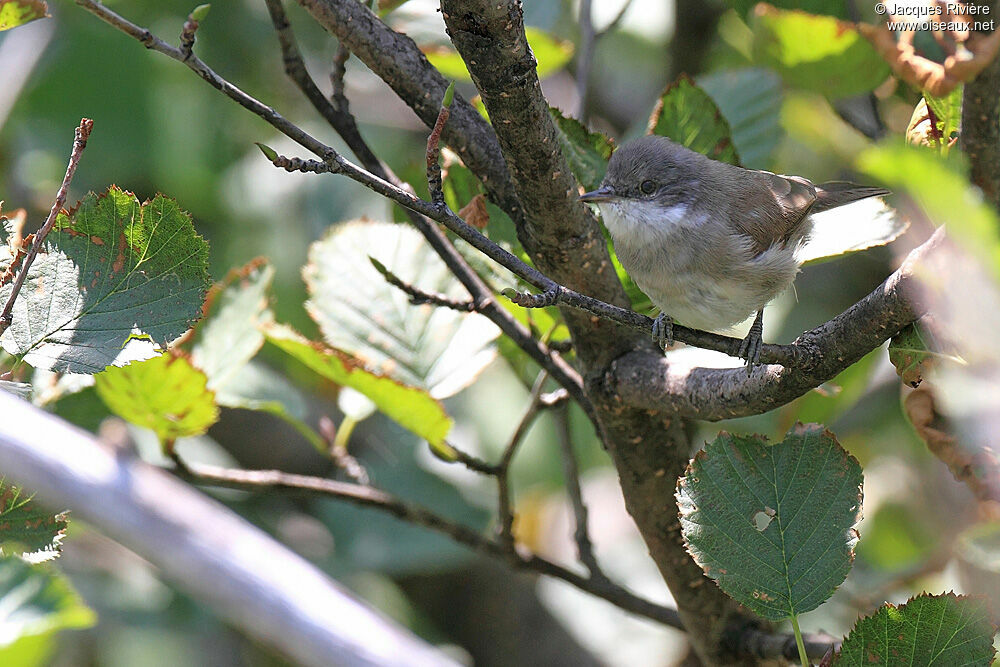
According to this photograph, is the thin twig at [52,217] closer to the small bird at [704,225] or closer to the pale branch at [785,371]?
the pale branch at [785,371]

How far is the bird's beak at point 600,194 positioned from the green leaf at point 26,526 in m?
1.07

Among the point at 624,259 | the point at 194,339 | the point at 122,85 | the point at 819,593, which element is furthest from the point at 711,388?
the point at 122,85

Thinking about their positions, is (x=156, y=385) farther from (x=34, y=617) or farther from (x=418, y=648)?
(x=418, y=648)

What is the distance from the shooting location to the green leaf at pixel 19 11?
3.67 feet

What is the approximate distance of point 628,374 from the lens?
1.31m

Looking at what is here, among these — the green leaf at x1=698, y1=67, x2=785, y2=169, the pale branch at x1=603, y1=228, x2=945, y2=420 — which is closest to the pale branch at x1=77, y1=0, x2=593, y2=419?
the pale branch at x1=603, y1=228, x2=945, y2=420

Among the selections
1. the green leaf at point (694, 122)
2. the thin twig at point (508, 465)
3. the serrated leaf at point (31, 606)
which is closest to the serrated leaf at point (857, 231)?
the green leaf at point (694, 122)

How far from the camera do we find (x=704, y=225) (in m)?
1.88

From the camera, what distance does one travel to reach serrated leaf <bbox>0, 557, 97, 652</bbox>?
868 mm

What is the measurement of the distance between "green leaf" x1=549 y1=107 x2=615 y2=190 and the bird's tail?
0.63 m

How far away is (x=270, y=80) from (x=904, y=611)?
105 inches

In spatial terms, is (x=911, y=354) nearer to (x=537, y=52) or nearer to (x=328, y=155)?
(x=328, y=155)

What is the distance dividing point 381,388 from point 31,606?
25.2 inches

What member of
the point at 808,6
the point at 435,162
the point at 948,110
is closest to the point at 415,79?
the point at 435,162
